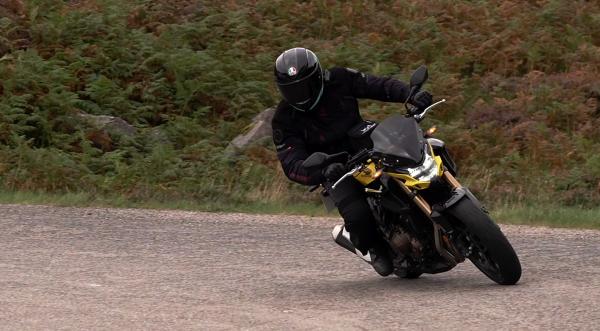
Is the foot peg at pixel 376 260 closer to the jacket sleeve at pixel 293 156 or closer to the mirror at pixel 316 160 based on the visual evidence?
the jacket sleeve at pixel 293 156

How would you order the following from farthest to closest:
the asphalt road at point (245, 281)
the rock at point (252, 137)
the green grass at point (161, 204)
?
the rock at point (252, 137) → the green grass at point (161, 204) → the asphalt road at point (245, 281)

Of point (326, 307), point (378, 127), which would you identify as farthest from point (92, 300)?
point (378, 127)

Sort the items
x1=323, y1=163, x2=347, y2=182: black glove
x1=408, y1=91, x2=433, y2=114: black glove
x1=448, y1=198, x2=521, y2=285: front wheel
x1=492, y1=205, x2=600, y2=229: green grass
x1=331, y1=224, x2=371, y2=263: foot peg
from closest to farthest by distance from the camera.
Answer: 1. x1=448, y1=198, x2=521, y2=285: front wheel
2. x1=323, y1=163, x2=347, y2=182: black glove
3. x1=408, y1=91, x2=433, y2=114: black glove
4. x1=331, y1=224, x2=371, y2=263: foot peg
5. x1=492, y1=205, x2=600, y2=229: green grass

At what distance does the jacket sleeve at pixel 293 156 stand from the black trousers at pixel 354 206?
0.57 ft

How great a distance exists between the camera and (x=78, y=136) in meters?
14.5

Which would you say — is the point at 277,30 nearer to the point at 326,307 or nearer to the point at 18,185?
the point at 18,185

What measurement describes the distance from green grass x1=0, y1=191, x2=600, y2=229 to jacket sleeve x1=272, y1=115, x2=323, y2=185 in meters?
3.61

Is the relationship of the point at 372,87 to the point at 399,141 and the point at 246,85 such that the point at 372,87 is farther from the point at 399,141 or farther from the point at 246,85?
the point at 246,85

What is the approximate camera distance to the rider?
25.6 ft

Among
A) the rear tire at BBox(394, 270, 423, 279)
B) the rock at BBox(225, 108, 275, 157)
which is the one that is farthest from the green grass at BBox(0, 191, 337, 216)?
the rear tire at BBox(394, 270, 423, 279)

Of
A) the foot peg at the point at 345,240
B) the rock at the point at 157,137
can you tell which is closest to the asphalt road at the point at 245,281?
the foot peg at the point at 345,240

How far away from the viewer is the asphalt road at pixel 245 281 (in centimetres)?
693

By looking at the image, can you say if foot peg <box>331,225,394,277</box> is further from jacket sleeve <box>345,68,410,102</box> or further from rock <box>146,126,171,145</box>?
rock <box>146,126,171,145</box>

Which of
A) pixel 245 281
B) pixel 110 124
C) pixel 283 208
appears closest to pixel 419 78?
pixel 245 281
